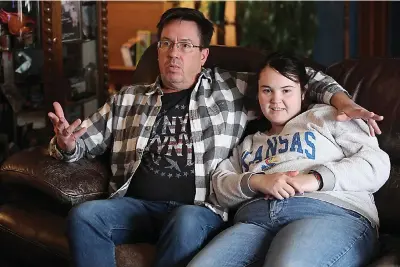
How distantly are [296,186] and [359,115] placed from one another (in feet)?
0.93

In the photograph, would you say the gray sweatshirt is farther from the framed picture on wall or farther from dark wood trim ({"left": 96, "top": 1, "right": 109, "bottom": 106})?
dark wood trim ({"left": 96, "top": 1, "right": 109, "bottom": 106})

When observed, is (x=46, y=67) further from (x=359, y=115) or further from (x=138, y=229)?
(x=359, y=115)

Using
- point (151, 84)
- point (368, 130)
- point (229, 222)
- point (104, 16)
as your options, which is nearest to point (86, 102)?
point (104, 16)

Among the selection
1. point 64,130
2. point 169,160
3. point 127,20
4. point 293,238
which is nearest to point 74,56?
point 127,20

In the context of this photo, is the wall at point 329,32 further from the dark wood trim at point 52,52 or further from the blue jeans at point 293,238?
the blue jeans at point 293,238

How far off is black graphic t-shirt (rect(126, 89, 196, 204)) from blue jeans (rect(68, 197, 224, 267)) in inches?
1.6

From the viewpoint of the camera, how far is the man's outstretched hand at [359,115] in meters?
2.09

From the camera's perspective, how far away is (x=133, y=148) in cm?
242

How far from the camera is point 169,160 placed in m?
2.34

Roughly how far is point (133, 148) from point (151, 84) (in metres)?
0.26

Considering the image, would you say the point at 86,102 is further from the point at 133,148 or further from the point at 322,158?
the point at 322,158

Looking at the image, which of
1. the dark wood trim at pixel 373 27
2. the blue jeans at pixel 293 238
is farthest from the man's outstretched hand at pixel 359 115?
the dark wood trim at pixel 373 27

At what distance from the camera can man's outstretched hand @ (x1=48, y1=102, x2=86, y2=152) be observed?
7.66 ft

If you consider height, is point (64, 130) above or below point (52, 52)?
below
